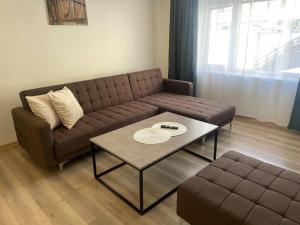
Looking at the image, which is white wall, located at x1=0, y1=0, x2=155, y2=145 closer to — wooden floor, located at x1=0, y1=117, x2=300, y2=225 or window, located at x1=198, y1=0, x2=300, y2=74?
wooden floor, located at x1=0, y1=117, x2=300, y2=225

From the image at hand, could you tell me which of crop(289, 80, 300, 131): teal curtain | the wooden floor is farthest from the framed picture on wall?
crop(289, 80, 300, 131): teal curtain

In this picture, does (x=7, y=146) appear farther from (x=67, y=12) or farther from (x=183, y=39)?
(x=183, y=39)

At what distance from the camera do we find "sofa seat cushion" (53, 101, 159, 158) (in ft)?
7.40

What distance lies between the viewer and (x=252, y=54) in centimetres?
331

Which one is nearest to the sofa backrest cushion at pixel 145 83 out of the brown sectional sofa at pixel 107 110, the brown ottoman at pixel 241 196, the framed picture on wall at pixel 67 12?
the brown sectional sofa at pixel 107 110

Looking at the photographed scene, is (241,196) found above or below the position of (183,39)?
below

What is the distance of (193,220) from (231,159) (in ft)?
1.88

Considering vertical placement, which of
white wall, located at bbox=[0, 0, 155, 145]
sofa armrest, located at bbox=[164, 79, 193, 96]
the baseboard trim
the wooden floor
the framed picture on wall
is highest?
the framed picture on wall

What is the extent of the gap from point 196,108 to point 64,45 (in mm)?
1942

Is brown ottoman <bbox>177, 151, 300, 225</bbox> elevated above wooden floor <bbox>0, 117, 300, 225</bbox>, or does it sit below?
above

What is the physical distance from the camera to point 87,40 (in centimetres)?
330

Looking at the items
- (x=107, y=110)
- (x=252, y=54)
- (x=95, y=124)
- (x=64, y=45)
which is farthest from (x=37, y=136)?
(x=252, y=54)

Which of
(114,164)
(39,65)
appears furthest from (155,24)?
(114,164)

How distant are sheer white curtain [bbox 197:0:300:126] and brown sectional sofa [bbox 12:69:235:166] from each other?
2.15ft
